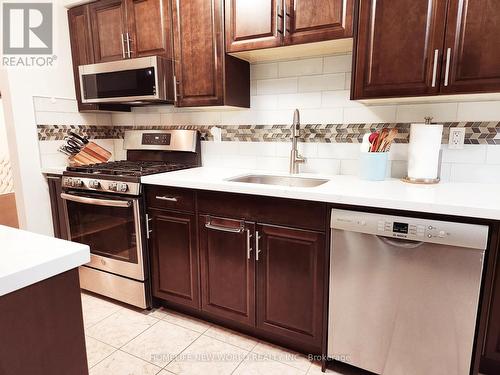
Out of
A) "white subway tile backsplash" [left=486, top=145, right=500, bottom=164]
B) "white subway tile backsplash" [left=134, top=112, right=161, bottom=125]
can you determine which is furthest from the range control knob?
"white subway tile backsplash" [left=486, top=145, right=500, bottom=164]

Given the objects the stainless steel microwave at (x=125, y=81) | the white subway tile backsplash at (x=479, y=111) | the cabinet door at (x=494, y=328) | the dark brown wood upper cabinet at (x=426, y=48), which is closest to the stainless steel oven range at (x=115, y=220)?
the stainless steel microwave at (x=125, y=81)

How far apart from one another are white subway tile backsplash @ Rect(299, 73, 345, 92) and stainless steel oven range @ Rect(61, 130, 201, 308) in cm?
89

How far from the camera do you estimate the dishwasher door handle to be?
1.31 m

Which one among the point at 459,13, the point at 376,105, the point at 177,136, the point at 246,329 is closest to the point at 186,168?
the point at 177,136

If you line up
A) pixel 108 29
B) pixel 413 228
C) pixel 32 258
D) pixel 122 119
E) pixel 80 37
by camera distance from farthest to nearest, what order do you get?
pixel 122 119, pixel 80 37, pixel 108 29, pixel 413 228, pixel 32 258

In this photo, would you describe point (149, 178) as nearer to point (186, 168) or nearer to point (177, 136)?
point (186, 168)

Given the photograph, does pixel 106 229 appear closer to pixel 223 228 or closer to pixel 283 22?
pixel 223 228

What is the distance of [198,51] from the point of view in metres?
2.04

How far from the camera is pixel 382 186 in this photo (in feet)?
5.23

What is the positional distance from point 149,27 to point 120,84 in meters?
0.44

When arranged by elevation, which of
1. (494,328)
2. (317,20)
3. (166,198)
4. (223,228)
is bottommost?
(494,328)

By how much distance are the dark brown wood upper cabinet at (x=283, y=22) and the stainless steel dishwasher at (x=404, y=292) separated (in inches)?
36.8

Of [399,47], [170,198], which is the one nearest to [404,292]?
[399,47]

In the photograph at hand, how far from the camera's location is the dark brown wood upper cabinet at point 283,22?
161 cm
